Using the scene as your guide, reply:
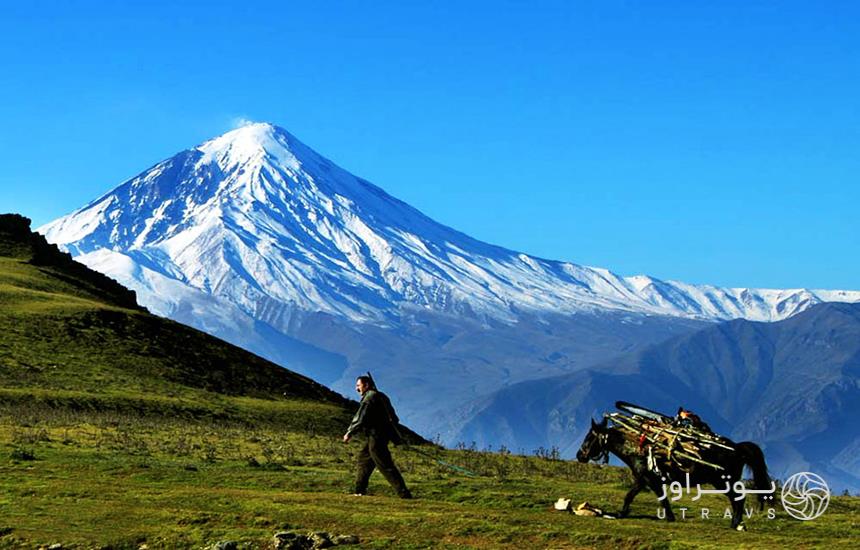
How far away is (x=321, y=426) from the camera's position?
207 feet

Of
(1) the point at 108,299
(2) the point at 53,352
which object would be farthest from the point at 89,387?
(1) the point at 108,299

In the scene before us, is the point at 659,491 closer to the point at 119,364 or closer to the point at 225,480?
the point at 225,480

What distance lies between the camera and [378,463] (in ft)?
91.8

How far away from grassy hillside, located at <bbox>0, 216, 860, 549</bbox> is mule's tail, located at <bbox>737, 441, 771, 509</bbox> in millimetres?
913

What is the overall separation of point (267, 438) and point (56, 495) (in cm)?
2126

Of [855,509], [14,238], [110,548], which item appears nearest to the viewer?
[110,548]

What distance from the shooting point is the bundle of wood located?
25.8m

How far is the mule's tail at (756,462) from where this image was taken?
25.9 meters

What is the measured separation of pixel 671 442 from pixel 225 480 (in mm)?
11535

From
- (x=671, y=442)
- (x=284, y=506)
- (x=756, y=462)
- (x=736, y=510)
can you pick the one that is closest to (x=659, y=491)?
(x=671, y=442)

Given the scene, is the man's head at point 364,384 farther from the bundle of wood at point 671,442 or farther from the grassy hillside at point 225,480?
the bundle of wood at point 671,442

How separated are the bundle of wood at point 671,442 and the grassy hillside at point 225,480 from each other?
1.35m

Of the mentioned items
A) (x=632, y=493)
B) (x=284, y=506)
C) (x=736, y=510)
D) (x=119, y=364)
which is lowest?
(x=284, y=506)

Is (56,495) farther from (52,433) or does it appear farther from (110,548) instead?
(52,433)
